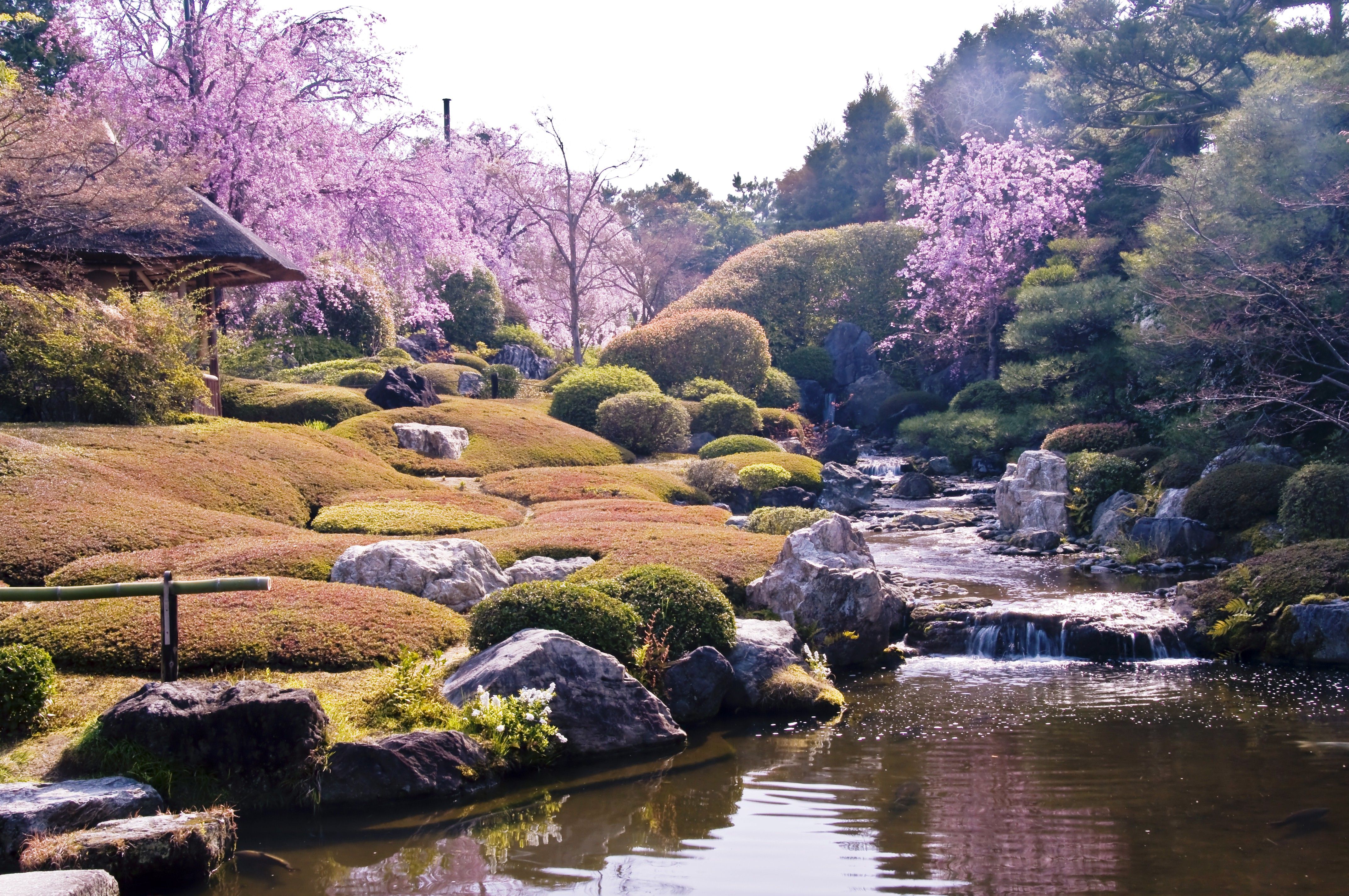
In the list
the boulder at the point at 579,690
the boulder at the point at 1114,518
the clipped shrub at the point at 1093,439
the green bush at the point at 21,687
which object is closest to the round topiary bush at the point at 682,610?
the boulder at the point at 579,690

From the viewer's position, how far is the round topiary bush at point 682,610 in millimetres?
8336

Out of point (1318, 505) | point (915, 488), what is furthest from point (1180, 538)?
point (915, 488)

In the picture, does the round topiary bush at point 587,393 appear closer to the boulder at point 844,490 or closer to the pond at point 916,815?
the boulder at point 844,490

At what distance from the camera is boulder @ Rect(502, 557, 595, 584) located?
10008mm

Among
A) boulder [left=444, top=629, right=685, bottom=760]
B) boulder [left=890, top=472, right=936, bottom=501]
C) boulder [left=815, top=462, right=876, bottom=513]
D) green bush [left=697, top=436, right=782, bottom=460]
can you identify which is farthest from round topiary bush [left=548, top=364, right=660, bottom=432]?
boulder [left=444, top=629, right=685, bottom=760]

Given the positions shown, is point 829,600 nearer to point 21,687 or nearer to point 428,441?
point 21,687

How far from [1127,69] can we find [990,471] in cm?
987

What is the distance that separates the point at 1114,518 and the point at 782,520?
5.71 metres

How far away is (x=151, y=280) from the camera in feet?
53.2

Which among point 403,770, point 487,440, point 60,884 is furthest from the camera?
point 487,440

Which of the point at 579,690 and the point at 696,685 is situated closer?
the point at 579,690

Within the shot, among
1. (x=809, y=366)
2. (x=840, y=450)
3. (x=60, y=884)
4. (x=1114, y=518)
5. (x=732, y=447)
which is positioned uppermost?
(x=809, y=366)

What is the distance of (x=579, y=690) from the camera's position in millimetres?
7082

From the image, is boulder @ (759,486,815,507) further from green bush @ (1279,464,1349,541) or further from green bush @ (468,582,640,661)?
green bush @ (468,582,640,661)
